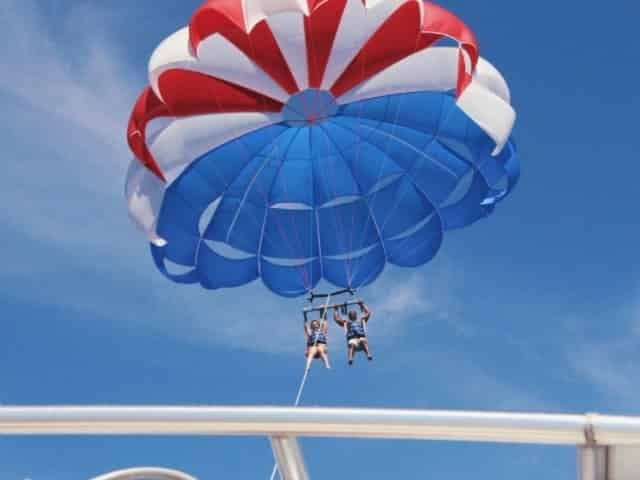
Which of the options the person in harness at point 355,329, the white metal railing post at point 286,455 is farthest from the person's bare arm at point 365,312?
the white metal railing post at point 286,455

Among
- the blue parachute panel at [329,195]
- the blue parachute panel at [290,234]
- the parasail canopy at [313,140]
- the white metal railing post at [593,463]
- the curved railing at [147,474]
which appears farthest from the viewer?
the blue parachute panel at [290,234]

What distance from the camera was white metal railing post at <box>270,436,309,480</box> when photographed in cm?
307

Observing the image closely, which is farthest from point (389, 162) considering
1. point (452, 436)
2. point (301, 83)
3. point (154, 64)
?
point (452, 436)

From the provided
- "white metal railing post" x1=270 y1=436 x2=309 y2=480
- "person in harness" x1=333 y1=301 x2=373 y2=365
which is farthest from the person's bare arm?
"white metal railing post" x1=270 y1=436 x2=309 y2=480

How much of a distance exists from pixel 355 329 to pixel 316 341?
0.55 metres

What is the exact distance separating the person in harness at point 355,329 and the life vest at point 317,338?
319 mm

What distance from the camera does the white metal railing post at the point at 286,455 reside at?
10.1ft

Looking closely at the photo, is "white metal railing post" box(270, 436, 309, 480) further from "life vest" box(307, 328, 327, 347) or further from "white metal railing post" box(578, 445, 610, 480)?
"life vest" box(307, 328, 327, 347)

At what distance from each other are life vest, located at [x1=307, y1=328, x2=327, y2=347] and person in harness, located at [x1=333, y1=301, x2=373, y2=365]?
319 millimetres

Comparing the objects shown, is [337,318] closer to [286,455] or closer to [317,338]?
[317,338]

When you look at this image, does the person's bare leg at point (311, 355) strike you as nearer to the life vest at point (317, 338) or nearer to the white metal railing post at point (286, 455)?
the life vest at point (317, 338)

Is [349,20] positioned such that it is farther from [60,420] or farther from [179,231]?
[60,420]

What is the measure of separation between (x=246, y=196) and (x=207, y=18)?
2757mm

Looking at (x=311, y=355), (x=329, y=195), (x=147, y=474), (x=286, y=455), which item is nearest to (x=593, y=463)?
(x=286, y=455)
